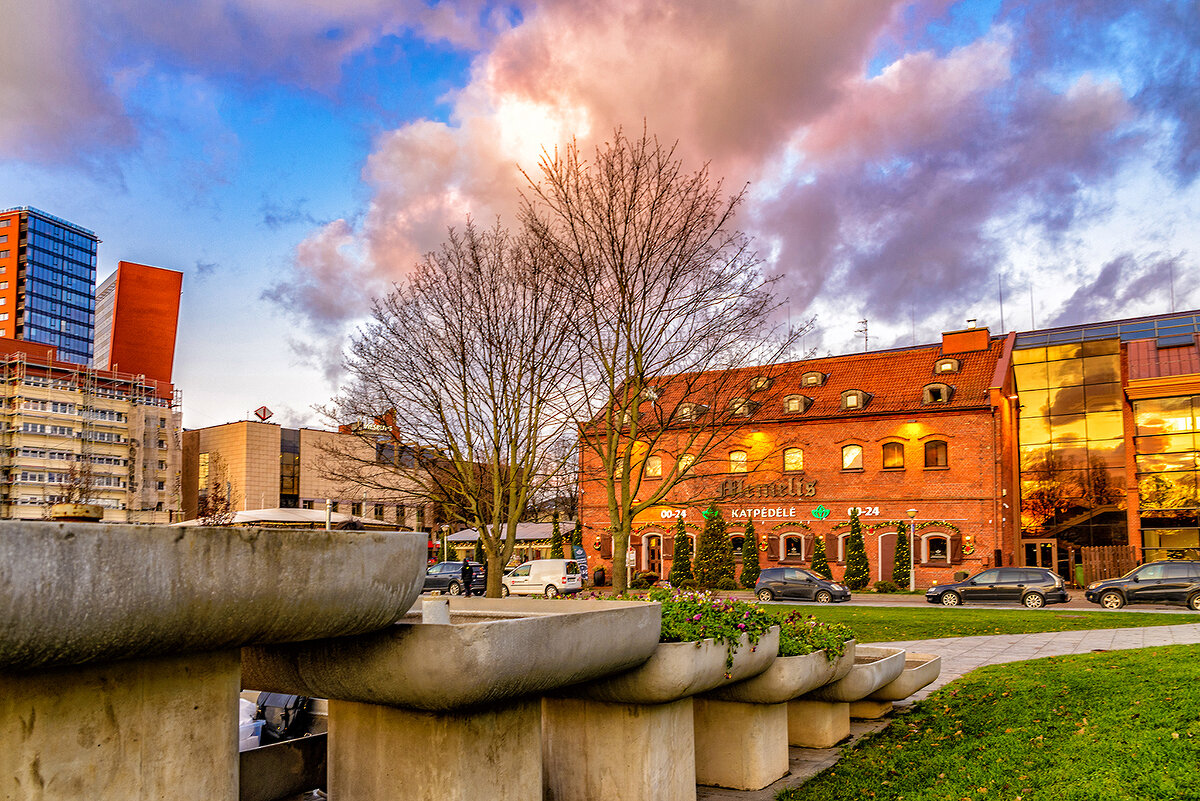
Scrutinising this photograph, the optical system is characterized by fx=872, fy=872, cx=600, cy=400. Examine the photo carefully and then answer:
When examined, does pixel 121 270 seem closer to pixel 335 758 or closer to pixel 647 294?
pixel 647 294

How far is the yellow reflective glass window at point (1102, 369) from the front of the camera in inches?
1679

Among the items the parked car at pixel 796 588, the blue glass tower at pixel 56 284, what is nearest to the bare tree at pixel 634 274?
Answer: the parked car at pixel 796 588

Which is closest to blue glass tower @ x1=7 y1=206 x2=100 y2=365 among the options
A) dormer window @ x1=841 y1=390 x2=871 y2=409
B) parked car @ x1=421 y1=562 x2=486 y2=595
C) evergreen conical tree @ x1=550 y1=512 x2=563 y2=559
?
evergreen conical tree @ x1=550 y1=512 x2=563 y2=559

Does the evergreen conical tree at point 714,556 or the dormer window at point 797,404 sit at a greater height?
the dormer window at point 797,404

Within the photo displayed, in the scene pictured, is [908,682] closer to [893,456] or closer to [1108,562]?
[893,456]

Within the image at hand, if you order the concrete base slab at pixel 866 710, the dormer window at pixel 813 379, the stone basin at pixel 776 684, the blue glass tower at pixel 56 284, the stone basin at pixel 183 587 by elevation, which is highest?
the blue glass tower at pixel 56 284

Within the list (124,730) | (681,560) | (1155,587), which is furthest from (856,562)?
(124,730)

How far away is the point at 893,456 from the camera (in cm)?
3819

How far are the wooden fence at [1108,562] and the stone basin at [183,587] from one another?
1509 inches

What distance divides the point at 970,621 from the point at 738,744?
54.4 feet

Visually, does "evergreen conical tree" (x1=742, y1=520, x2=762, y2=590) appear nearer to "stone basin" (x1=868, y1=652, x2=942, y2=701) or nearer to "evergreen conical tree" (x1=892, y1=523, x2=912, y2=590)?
"evergreen conical tree" (x1=892, y1=523, x2=912, y2=590)

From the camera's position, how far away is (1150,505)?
39094mm

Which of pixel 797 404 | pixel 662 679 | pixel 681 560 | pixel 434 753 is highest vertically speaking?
pixel 797 404

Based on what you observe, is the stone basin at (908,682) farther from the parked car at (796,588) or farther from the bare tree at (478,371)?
the parked car at (796,588)
